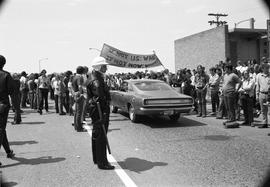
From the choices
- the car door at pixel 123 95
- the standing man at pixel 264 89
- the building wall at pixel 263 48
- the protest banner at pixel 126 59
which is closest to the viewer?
the standing man at pixel 264 89

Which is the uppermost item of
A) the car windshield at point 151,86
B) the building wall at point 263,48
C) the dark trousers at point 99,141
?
the building wall at point 263,48

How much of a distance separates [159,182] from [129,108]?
22.2 ft

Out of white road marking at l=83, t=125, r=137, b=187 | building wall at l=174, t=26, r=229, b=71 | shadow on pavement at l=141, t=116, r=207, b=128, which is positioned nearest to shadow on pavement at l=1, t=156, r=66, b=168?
white road marking at l=83, t=125, r=137, b=187

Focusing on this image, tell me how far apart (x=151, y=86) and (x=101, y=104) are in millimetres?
5906

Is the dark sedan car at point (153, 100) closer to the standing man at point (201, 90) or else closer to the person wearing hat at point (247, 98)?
the standing man at point (201, 90)

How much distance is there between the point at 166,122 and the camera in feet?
37.5

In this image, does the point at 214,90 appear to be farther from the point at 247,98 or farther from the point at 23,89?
the point at 23,89

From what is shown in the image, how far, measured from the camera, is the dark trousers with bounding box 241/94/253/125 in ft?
34.6

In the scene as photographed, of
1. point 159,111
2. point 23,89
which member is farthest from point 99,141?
point 23,89

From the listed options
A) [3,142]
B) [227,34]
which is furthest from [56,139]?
[227,34]

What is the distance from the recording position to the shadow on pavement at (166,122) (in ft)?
35.3

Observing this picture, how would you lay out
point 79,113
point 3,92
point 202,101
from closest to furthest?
point 3,92 → point 79,113 → point 202,101

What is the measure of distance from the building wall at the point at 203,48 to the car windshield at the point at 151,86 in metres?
14.5

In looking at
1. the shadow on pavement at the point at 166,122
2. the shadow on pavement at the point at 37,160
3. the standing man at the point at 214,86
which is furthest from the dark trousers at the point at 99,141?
the standing man at the point at 214,86
